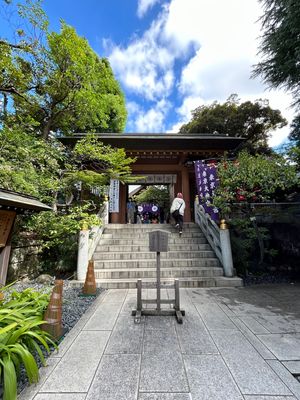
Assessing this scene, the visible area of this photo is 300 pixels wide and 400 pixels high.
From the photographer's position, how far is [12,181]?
516 centimetres

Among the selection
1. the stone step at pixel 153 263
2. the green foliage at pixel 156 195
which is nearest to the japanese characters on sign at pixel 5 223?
the stone step at pixel 153 263

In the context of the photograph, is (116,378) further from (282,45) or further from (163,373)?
(282,45)

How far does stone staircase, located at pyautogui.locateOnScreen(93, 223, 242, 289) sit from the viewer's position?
204 inches

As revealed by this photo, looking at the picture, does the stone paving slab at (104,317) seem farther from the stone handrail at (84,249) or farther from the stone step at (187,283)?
the stone handrail at (84,249)

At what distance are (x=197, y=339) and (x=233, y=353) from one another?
465 millimetres

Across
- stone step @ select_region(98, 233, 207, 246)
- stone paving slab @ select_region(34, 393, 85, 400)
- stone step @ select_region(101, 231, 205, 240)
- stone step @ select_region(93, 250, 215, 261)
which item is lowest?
stone paving slab @ select_region(34, 393, 85, 400)

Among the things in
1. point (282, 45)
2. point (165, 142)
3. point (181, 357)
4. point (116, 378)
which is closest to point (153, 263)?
point (181, 357)

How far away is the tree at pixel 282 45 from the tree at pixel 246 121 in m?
9.91

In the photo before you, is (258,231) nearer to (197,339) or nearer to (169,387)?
(197,339)

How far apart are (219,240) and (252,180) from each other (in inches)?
80.2

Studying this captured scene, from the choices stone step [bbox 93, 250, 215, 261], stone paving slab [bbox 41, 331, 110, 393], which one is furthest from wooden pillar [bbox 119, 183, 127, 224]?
stone paving slab [bbox 41, 331, 110, 393]

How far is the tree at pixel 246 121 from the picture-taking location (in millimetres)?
15852

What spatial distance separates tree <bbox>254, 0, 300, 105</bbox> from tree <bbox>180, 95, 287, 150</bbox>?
991 cm

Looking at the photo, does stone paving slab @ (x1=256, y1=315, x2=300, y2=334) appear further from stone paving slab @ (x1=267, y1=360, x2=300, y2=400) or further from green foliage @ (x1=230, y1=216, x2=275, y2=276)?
green foliage @ (x1=230, y1=216, x2=275, y2=276)
